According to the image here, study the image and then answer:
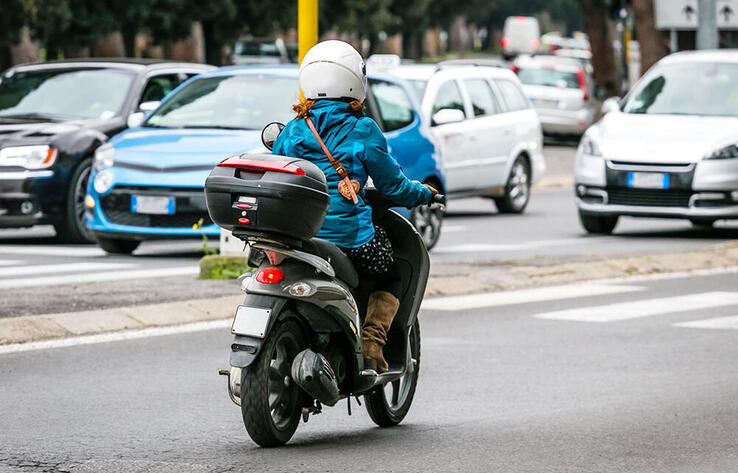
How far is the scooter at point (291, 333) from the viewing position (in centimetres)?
638

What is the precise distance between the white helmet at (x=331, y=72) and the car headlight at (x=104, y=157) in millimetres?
7645

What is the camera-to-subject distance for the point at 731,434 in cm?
714

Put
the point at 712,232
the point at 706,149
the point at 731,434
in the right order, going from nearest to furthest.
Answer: the point at 731,434, the point at 706,149, the point at 712,232

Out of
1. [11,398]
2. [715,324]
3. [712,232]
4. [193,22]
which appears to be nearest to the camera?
[11,398]

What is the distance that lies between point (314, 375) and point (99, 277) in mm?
6362

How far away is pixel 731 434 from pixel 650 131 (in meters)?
10.3

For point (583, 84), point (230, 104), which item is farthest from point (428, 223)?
point (583, 84)

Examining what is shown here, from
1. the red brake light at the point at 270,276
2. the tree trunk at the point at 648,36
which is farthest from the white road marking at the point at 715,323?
the tree trunk at the point at 648,36

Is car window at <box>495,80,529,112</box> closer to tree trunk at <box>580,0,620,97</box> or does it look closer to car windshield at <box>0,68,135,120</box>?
car windshield at <box>0,68,135,120</box>

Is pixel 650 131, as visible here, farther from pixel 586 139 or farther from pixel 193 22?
pixel 193 22

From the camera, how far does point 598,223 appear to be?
17688 mm

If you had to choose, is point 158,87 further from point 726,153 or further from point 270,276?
point 270,276

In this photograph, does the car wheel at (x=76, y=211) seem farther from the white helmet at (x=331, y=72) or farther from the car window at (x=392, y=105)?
the white helmet at (x=331, y=72)

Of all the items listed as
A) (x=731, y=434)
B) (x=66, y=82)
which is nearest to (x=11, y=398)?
(x=731, y=434)
